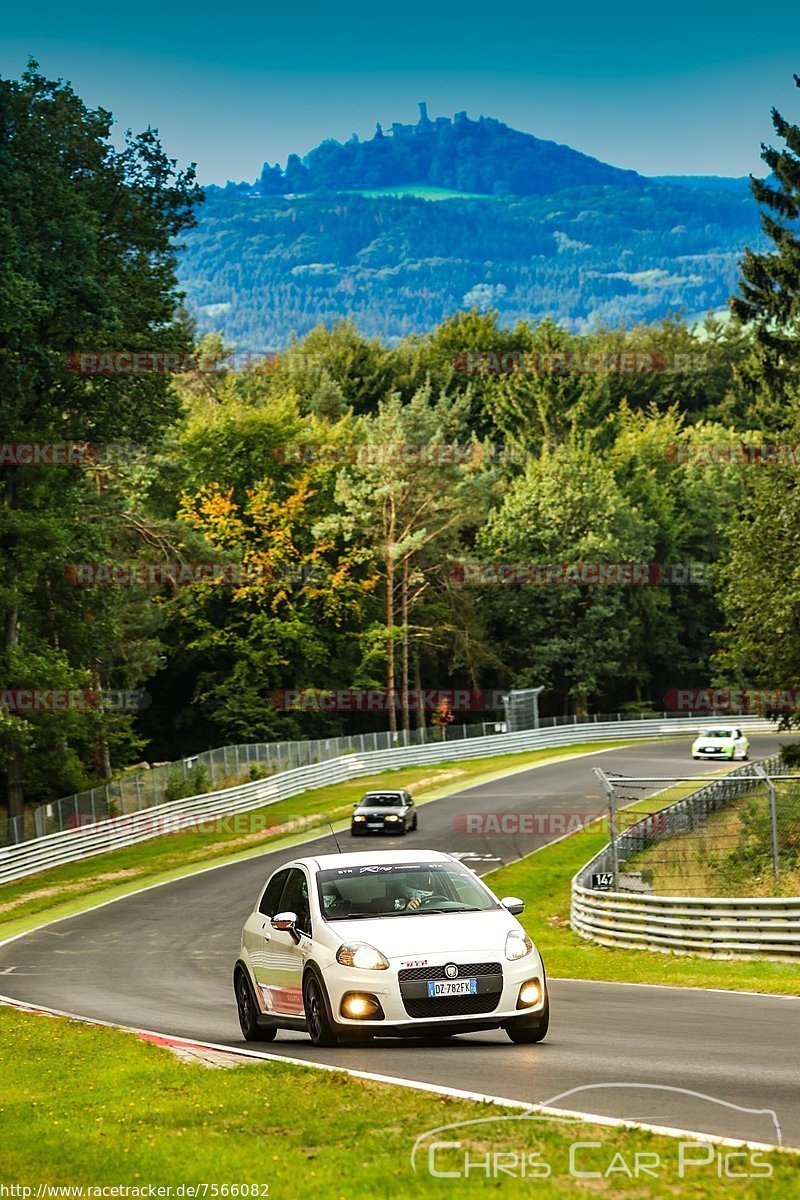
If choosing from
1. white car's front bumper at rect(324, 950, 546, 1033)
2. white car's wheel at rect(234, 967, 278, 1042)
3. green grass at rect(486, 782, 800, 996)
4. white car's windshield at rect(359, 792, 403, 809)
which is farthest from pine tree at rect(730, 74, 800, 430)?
white car's front bumper at rect(324, 950, 546, 1033)

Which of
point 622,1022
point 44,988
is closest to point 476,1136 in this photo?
point 622,1022

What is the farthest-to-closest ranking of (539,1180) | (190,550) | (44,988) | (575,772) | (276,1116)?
(190,550)
(575,772)
(44,988)
(276,1116)
(539,1180)

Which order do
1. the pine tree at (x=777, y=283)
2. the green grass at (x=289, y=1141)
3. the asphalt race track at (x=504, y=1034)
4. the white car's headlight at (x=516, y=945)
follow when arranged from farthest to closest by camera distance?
the pine tree at (x=777, y=283) → the white car's headlight at (x=516, y=945) → the asphalt race track at (x=504, y=1034) → the green grass at (x=289, y=1141)

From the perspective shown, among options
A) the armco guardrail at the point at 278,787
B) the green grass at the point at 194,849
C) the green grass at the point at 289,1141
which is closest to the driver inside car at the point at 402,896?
the green grass at the point at 289,1141

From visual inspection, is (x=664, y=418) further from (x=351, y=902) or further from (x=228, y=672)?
(x=351, y=902)

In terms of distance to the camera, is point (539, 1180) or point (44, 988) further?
point (44, 988)

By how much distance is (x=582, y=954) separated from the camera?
24.7 metres

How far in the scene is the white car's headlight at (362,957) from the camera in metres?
11.7

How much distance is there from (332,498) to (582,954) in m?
60.0

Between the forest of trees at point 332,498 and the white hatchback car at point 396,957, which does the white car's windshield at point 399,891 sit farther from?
the forest of trees at point 332,498

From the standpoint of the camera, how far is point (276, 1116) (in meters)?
8.91

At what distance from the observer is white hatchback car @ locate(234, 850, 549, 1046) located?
11.6 metres

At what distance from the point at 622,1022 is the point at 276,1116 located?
580 centimetres

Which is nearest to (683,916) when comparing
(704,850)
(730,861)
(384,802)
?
(730,861)
